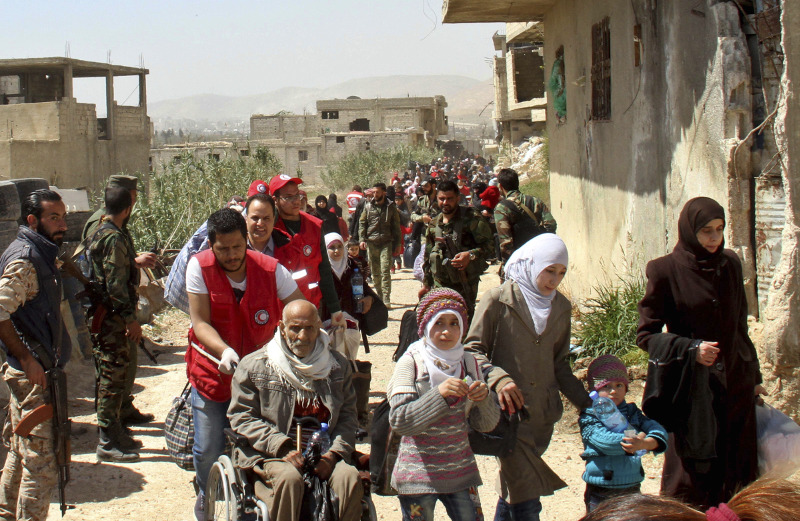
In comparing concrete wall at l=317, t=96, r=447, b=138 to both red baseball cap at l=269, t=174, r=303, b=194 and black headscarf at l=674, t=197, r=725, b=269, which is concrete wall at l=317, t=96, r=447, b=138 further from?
black headscarf at l=674, t=197, r=725, b=269

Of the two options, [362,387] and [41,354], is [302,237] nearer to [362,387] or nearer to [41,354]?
[362,387]

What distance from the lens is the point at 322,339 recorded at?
3816 millimetres

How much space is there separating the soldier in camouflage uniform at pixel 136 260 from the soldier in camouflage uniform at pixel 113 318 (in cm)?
11

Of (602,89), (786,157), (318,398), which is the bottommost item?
(318,398)

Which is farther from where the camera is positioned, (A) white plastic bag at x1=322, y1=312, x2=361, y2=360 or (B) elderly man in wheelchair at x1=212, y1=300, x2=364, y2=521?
(A) white plastic bag at x1=322, y1=312, x2=361, y2=360

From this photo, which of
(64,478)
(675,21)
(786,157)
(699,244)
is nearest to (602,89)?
(675,21)

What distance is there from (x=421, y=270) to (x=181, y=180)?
9.22m

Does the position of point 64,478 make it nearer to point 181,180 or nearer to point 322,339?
point 322,339

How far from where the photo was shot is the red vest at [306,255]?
5.37 metres

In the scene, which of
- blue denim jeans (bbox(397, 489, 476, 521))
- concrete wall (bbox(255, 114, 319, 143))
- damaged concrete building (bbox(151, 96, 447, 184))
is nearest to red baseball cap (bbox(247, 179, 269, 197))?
blue denim jeans (bbox(397, 489, 476, 521))

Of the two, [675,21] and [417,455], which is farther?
[675,21]

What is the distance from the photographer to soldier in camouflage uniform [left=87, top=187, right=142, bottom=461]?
584 cm

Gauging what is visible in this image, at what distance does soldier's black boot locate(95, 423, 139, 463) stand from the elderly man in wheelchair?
259 centimetres

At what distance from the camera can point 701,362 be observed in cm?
372
